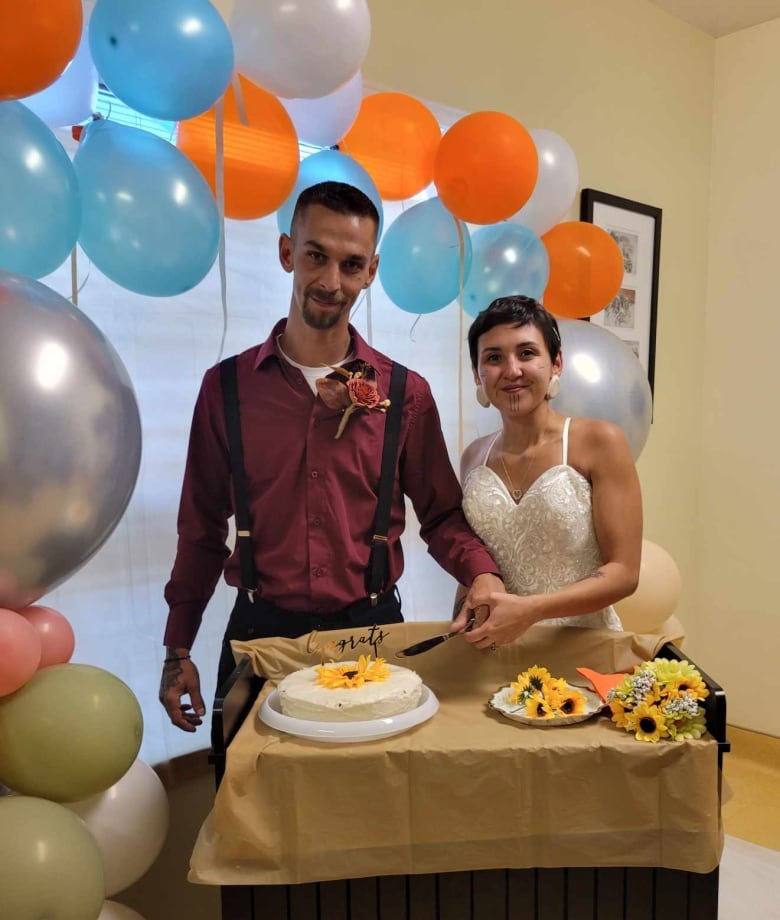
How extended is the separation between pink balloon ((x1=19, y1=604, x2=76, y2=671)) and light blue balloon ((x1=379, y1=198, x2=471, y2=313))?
107 cm

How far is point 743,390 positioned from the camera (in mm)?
3227

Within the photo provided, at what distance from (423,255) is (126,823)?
1.26 metres

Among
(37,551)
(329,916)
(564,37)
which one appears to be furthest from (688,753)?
(564,37)

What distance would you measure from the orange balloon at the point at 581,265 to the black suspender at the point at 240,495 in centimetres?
105

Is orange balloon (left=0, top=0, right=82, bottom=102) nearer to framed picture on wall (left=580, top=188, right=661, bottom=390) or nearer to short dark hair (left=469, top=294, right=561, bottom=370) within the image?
short dark hair (left=469, top=294, right=561, bottom=370)

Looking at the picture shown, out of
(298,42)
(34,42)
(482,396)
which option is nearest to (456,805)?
(482,396)

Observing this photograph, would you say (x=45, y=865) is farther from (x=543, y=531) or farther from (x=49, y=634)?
(x=543, y=531)

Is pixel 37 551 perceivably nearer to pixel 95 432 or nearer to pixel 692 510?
pixel 95 432

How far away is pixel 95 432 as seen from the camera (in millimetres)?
1060

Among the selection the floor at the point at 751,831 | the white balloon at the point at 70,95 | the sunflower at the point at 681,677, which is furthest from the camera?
the floor at the point at 751,831

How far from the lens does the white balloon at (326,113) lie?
5.47ft

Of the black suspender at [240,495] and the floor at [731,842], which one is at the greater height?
Result: the black suspender at [240,495]

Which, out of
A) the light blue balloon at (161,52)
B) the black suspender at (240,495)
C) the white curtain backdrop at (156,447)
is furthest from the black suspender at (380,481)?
the light blue balloon at (161,52)

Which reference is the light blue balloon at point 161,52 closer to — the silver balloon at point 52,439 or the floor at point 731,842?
the silver balloon at point 52,439
